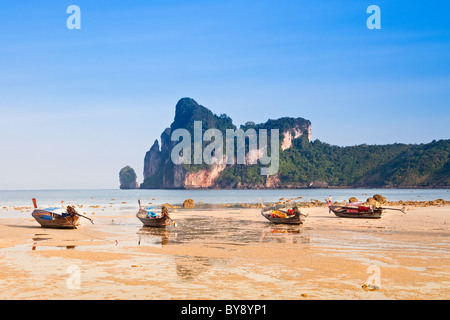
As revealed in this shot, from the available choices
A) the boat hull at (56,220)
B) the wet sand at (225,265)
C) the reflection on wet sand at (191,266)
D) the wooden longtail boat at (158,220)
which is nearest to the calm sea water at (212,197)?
the wooden longtail boat at (158,220)

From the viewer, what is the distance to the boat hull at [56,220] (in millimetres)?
28672

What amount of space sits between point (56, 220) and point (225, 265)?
17087 millimetres

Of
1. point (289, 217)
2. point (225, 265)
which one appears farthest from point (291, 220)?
point (225, 265)

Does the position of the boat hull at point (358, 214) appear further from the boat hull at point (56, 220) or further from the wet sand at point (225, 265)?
the boat hull at point (56, 220)

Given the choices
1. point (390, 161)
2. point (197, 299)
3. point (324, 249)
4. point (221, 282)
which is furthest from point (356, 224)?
point (390, 161)

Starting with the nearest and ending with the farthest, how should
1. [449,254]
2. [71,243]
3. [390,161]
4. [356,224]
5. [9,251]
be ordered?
[449,254]
[9,251]
[71,243]
[356,224]
[390,161]

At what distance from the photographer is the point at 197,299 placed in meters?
10.7

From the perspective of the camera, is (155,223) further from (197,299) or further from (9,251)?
(197,299)

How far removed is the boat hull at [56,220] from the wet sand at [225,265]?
5.44 feet

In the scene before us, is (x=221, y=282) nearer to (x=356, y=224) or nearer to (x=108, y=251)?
(x=108, y=251)

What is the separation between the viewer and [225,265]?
1563 centimetres

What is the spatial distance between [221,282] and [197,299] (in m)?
2.10

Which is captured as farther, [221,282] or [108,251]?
[108,251]
